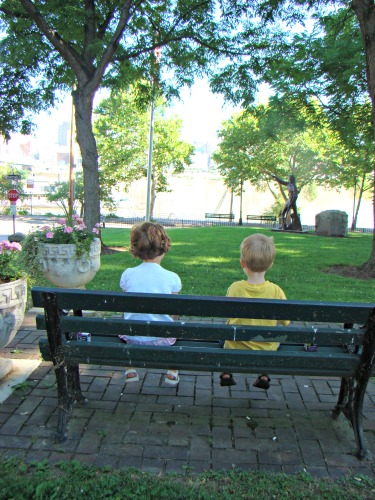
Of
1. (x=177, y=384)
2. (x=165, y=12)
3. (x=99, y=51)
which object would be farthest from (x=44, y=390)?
(x=165, y=12)

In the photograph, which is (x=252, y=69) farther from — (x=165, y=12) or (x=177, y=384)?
(x=177, y=384)

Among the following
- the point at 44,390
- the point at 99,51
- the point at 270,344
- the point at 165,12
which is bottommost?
the point at 44,390

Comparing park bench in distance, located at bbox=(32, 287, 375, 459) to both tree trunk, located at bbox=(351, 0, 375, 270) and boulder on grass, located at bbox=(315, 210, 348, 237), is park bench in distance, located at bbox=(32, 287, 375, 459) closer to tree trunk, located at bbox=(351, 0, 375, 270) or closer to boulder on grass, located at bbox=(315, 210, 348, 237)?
tree trunk, located at bbox=(351, 0, 375, 270)

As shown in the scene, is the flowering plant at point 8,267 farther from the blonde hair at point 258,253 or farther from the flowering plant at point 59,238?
the flowering plant at point 59,238

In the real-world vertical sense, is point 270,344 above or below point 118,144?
below

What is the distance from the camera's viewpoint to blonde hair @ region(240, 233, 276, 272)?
281 centimetres

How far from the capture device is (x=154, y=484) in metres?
2.12

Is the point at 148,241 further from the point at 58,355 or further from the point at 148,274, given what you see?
the point at 58,355

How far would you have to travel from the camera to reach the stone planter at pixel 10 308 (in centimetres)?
307

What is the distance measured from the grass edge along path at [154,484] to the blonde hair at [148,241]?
1.41 meters

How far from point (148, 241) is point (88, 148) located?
775cm

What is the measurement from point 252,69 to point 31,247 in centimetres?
755

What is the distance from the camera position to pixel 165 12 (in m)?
10.7

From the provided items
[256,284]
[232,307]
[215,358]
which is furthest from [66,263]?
[232,307]
